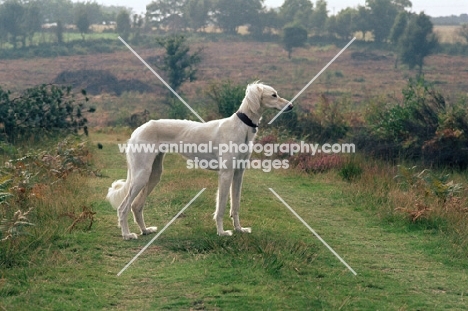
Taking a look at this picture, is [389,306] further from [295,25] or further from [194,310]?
[295,25]

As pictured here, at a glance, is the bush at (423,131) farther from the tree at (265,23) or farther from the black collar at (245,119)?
the tree at (265,23)

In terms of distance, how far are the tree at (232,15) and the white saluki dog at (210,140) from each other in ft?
235

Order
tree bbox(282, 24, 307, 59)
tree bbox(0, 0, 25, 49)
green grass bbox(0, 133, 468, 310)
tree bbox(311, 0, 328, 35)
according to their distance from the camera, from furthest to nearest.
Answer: tree bbox(311, 0, 328, 35) < tree bbox(0, 0, 25, 49) < tree bbox(282, 24, 307, 59) < green grass bbox(0, 133, 468, 310)

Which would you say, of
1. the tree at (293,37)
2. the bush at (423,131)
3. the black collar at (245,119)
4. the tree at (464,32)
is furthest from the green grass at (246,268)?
the tree at (464,32)

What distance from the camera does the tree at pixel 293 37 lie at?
6550cm

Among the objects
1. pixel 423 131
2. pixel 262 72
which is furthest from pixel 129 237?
pixel 262 72

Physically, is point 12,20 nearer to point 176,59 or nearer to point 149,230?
point 176,59

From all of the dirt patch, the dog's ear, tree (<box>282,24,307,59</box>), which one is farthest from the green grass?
tree (<box>282,24,307,59</box>)

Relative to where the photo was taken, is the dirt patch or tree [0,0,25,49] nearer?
the dirt patch

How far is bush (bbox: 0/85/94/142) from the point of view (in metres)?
16.0

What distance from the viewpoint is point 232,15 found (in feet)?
266

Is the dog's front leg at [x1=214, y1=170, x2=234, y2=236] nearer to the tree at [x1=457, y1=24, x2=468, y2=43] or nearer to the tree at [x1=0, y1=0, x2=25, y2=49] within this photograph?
the tree at [x1=0, y1=0, x2=25, y2=49]

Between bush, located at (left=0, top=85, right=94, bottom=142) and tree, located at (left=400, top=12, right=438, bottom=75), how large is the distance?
42255 mm

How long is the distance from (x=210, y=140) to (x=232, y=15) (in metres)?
74.4
